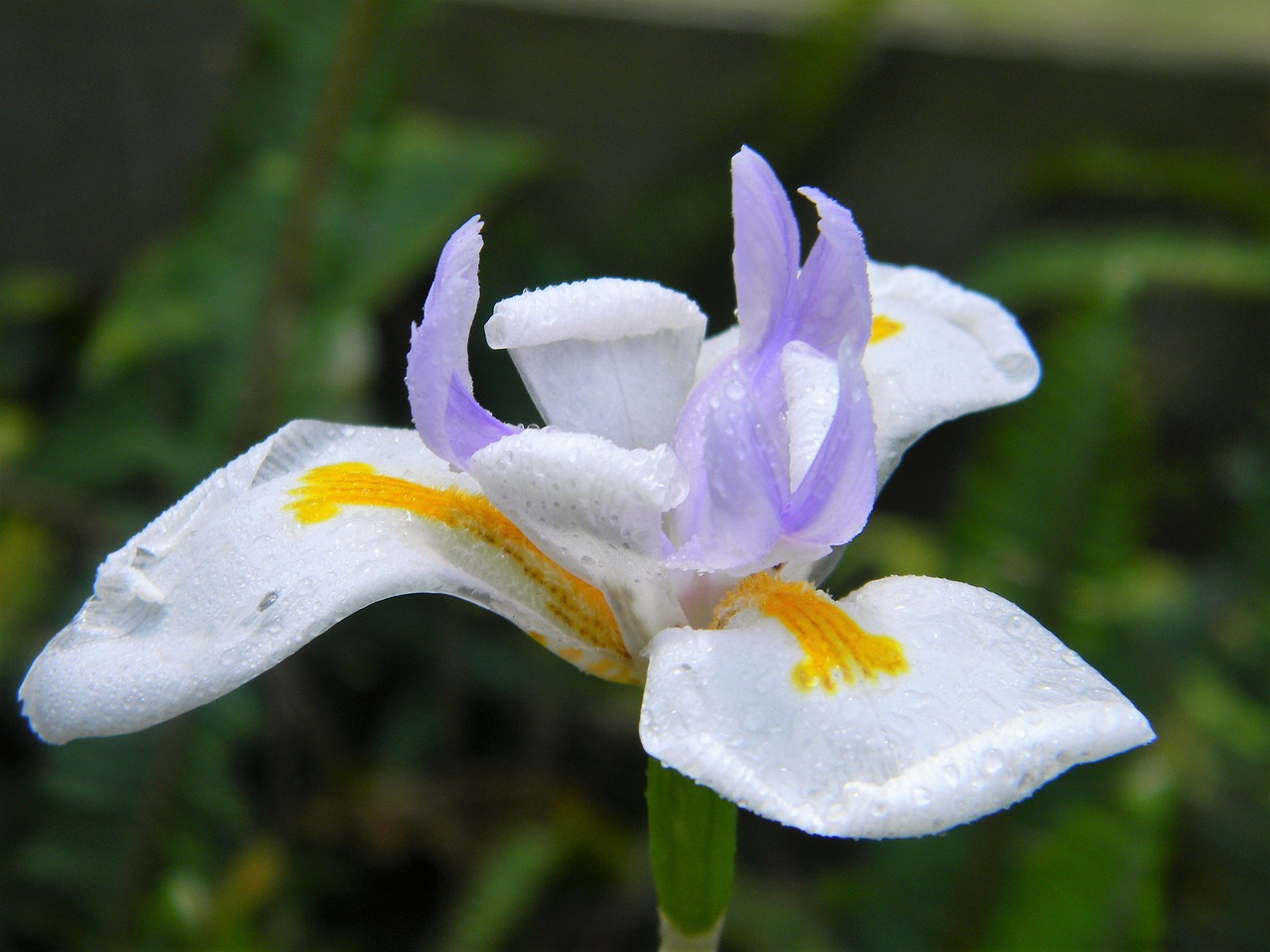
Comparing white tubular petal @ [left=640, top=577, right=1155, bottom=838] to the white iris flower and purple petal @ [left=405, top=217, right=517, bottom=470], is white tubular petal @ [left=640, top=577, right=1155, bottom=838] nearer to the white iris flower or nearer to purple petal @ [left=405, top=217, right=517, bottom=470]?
the white iris flower

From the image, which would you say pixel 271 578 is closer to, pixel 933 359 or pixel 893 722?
pixel 893 722

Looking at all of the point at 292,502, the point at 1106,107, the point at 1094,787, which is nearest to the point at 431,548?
the point at 292,502

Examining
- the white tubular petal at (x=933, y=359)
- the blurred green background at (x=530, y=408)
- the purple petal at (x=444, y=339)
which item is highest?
the purple petal at (x=444, y=339)

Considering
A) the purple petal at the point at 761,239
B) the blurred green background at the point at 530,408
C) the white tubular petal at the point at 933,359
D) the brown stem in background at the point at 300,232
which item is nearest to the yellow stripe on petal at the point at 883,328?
the white tubular petal at the point at 933,359

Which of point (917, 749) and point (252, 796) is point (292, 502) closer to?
point (917, 749)

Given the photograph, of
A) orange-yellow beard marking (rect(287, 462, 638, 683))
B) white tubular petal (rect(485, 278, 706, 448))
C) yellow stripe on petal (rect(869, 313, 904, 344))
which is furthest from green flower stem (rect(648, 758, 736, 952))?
yellow stripe on petal (rect(869, 313, 904, 344))

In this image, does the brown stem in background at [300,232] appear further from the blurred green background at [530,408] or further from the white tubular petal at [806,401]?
the white tubular petal at [806,401]

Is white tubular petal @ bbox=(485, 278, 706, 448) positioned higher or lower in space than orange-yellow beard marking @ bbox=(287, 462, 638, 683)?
higher

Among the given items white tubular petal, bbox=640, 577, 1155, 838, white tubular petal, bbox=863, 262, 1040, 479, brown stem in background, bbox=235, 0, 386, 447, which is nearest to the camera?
white tubular petal, bbox=640, 577, 1155, 838
